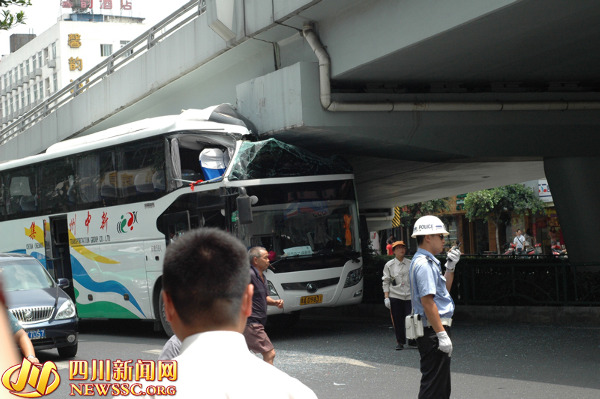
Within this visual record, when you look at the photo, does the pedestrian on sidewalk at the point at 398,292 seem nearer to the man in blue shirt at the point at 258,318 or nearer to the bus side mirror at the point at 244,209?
the bus side mirror at the point at 244,209

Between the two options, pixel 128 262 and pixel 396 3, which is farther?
pixel 128 262

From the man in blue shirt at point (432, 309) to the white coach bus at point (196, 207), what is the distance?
700 cm

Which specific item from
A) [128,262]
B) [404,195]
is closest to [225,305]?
[128,262]

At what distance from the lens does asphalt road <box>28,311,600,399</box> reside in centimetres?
950

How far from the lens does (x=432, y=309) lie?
639cm

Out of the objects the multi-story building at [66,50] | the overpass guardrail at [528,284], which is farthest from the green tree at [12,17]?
the multi-story building at [66,50]

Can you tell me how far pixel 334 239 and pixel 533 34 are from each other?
4.84 m

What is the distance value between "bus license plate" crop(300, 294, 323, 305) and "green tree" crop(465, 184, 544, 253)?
104 feet

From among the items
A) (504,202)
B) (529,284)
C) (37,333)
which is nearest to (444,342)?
(37,333)

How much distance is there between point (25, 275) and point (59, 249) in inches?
175

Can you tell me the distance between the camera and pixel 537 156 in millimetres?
18906

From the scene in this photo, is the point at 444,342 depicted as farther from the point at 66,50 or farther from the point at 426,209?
the point at 66,50

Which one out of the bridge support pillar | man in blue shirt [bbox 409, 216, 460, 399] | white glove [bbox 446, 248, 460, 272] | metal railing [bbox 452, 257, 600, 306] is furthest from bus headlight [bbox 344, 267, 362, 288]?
man in blue shirt [bbox 409, 216, 460, 399]

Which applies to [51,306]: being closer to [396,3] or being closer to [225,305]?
[396,3]
